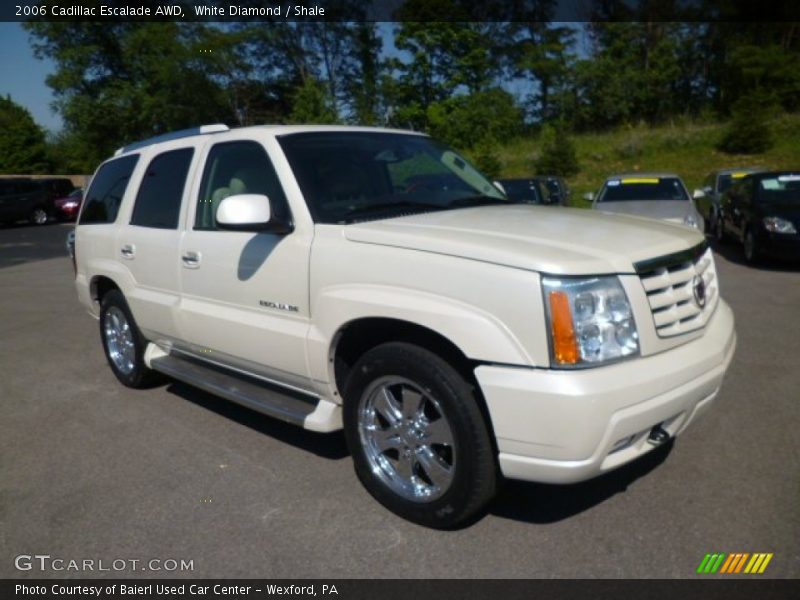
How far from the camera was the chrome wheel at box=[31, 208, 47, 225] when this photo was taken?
2719cm

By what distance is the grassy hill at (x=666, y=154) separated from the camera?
83.6 feet

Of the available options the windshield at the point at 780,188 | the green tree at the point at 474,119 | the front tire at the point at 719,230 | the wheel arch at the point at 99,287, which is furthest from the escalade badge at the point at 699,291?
the green tree at the point at 474,119

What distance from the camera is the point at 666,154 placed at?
28.2m

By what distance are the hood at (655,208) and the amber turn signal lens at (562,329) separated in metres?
7.82

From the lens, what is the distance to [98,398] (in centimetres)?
541

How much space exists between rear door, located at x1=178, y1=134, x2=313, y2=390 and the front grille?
1659 mm

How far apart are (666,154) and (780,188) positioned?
58.6 ft

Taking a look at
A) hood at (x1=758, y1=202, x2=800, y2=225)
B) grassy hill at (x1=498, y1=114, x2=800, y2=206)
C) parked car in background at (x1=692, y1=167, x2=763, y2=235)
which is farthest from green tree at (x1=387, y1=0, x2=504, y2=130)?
hood at (x1=758, y1=202, x2=800, y2=225)

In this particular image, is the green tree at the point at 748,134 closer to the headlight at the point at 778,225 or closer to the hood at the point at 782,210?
the hood at the point at 782,210

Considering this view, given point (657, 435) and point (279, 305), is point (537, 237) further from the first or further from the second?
point (279, 305)

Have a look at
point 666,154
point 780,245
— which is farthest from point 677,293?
point 666,154

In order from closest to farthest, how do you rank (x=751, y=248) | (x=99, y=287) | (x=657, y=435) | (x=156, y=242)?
(x=657, y=435), (x=156, y=242), (x=99, y=287), (x=751, y=248)

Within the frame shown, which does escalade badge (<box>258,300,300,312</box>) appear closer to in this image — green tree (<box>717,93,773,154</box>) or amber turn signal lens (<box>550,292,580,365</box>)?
amber turn signal lens (<box>550,292,580,365</box>)
